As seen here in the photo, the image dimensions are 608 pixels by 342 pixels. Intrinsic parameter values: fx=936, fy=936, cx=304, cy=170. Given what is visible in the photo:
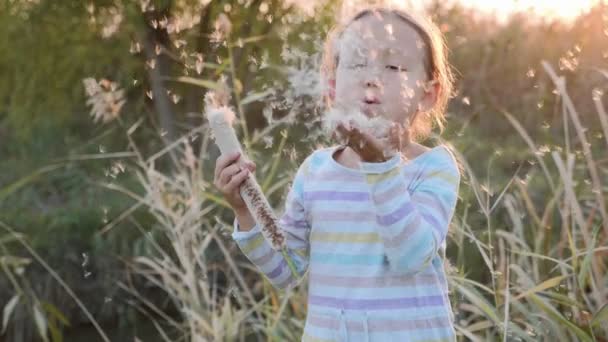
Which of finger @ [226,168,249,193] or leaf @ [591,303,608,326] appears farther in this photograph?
leaf @ [591,303,608,326]

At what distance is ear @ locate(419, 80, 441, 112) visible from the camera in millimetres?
1323

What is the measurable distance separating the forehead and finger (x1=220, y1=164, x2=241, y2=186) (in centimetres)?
22

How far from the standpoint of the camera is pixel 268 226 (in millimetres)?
1182

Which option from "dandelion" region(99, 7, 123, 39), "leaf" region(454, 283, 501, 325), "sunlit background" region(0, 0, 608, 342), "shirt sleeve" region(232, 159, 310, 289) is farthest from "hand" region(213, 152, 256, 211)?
"dandelion" region(99, 7, 123, 39)

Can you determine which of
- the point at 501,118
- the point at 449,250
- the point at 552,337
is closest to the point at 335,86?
the point at 552,337

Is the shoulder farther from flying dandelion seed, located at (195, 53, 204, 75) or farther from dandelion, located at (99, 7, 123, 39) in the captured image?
dandelion, located at (99, 7, 123, 39)

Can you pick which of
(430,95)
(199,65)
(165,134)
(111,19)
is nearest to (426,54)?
(430,95)

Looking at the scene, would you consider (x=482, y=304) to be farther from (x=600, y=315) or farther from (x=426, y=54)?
(x=426, y=54)

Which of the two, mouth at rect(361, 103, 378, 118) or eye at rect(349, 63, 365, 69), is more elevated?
eye at rect(349, 63, 365, 69)

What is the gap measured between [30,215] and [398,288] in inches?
121

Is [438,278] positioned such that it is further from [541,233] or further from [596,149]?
[596,149]

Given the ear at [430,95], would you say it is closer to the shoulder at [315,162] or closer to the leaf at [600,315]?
the shoulder at [315,162]

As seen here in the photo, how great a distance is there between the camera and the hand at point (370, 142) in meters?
1.07

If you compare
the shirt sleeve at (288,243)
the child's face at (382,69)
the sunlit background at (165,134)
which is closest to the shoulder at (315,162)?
the shirt sleeve at (288,243)
